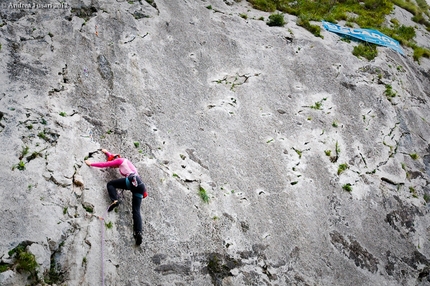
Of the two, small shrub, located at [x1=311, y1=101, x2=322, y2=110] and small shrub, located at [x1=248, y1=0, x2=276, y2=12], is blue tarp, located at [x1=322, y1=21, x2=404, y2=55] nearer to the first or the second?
small shrub, located at [x1=248, y1=0, x2=276, y2=12]

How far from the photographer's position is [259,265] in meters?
7.57

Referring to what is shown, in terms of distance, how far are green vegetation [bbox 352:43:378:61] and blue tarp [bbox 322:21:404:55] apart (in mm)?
375

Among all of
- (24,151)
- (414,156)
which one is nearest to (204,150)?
(24,151)

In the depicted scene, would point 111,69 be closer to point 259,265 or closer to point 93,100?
point 93,100

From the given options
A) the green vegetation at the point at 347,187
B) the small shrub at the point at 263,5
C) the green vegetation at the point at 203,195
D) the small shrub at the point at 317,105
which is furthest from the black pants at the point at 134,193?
the small shrub at the point at 263,5

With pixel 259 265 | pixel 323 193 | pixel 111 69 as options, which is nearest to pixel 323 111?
pixel 323 193

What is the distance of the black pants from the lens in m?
6.81

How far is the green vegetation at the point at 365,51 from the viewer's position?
12.5 meters

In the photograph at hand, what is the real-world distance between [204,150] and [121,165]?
2424 millimetres

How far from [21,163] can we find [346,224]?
757 cm

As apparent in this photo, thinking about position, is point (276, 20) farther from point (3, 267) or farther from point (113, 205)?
point (3, 267)

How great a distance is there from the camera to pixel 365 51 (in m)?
12.7

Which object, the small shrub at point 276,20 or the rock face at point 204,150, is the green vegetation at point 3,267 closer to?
the rock face at point 204,150

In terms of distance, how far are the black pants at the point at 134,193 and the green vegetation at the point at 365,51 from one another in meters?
9.68
